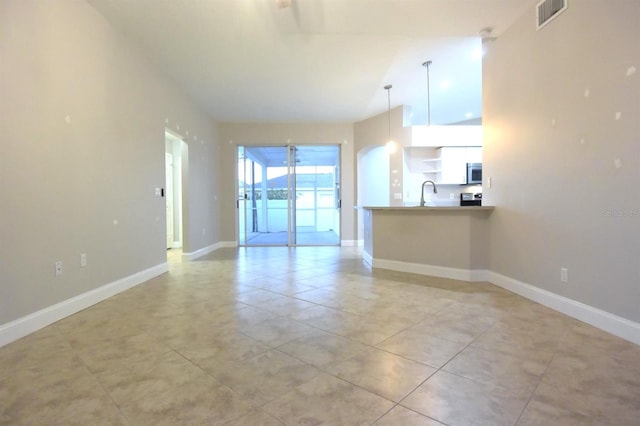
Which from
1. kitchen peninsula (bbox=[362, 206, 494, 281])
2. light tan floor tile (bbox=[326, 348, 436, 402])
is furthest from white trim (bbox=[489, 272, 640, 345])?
light tan floor tile (bbox=[326, 348, 436, 402])

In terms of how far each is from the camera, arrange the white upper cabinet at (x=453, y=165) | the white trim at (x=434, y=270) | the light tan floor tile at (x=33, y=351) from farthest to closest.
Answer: the white upper cabinet at (x=453, y=165) → the white trim at (x=434, y=270) → the light tan floor tile at (x=33, y=351)

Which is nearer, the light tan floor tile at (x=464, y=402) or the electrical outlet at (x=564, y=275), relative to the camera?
the light tan floor tile at (x=464, y=402)

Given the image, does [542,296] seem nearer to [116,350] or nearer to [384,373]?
[384,373]

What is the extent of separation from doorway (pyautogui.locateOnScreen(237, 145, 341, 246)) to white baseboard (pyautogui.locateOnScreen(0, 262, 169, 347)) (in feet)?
13.4

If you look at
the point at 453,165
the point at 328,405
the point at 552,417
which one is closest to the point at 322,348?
the point at 328,405

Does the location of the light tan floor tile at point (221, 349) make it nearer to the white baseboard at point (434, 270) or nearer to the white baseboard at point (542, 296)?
the white baseboard at point (542, 296)

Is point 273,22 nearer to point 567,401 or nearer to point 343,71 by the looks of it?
point 343,71

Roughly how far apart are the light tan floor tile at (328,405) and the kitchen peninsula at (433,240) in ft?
9.37

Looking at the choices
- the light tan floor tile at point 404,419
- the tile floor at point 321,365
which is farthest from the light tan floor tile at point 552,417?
the light tan floor tile at point 404,419

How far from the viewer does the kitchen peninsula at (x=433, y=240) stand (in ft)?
12.7

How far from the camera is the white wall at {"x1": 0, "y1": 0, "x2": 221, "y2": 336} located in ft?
7.42

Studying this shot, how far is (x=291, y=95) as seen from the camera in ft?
18.6

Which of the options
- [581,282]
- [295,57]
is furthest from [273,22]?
[581,282]

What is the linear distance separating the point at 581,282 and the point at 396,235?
2.26 metres
